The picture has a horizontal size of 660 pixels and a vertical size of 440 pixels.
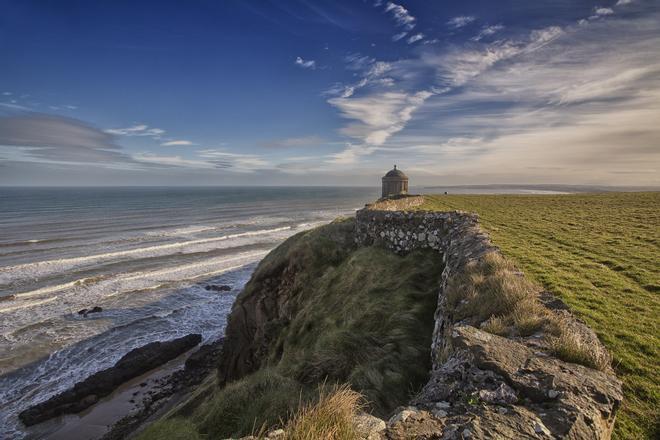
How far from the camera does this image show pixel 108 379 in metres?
18.2

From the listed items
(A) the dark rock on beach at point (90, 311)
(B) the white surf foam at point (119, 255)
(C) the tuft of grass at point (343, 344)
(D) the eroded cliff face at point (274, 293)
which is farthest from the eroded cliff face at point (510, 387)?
(B) the white surf foam at point (119, 255)

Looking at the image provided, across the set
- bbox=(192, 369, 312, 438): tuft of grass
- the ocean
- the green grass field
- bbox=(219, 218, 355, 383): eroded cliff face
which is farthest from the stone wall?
the ocean

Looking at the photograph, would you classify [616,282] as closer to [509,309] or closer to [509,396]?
[509,309]

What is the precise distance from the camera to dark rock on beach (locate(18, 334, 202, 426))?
624 inches

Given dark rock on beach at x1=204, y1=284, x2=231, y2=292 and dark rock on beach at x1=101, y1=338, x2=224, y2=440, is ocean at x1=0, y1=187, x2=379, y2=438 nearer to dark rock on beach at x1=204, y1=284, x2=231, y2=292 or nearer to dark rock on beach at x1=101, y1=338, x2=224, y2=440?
dark rock on beach at x1=204, y1=284, x2=231, y2=292

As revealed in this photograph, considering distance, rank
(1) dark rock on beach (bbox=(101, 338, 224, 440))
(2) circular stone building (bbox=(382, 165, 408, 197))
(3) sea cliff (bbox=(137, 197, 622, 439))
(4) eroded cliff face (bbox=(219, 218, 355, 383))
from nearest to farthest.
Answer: (3) sea cliff (bbox=(137, 197, 622, 439)) → (1) dark rock on beach (bbox=(101, 338, 224, 440)) → (4) eroded cliff face (bbox=(219, 218, 355, 383)) → (2) circular stone building (bbox=(382, 165, 408, 197))

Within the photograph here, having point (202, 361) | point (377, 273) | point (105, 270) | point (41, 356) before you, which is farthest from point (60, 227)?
point (377, 273)

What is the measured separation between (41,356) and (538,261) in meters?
27.6

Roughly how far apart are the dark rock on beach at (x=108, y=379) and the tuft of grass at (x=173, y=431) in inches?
577

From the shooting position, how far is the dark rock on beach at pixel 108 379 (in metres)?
15.9

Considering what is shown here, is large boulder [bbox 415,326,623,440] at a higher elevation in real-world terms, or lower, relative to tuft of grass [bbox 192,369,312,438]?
higher

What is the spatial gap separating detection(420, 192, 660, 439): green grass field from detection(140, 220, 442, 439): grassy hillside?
3.01m

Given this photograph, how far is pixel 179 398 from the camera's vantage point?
57.3 feet

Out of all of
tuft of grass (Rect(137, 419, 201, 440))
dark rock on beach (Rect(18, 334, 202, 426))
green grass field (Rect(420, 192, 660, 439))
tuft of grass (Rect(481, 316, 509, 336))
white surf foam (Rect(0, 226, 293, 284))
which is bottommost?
dark rock on beach (Rect(18, 334, 202, 426))
